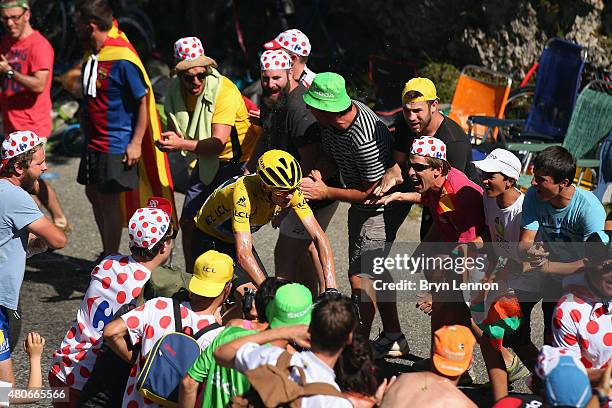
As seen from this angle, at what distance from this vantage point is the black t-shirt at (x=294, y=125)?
5973mm

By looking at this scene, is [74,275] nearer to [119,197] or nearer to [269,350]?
[119,197]

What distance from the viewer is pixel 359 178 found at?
585 cm

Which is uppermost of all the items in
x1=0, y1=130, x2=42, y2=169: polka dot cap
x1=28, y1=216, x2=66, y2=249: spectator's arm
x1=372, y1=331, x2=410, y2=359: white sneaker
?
x1=0, y1=130, x2=42, y2=169: polka dot cap

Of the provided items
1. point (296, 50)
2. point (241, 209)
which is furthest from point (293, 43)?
point (241, 209)

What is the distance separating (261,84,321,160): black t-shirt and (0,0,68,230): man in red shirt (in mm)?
2306

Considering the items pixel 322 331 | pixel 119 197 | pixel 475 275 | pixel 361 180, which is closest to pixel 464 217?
pixel 475 275

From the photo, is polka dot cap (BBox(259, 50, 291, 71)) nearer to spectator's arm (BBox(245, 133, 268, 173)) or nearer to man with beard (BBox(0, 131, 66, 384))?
spectator's arm (BBox(245, 133, 268, 173))

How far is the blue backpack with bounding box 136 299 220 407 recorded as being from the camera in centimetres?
430

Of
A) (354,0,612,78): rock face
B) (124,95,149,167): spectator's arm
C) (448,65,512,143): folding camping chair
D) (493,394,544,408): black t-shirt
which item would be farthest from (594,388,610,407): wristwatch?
(354,0,612,78): rock face

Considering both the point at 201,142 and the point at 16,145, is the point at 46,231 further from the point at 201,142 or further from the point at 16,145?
the point at 201,142

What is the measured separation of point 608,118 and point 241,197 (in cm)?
441

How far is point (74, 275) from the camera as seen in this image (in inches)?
304

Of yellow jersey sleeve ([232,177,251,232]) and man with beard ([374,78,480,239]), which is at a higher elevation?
man with beard ([374,78,480,239])

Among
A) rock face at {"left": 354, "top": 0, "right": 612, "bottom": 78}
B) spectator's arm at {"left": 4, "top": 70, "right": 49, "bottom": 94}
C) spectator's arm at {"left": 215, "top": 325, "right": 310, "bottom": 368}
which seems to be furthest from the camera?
rock face at {"left": 354, "top": 0, "right": 612, "bottom": 78}
